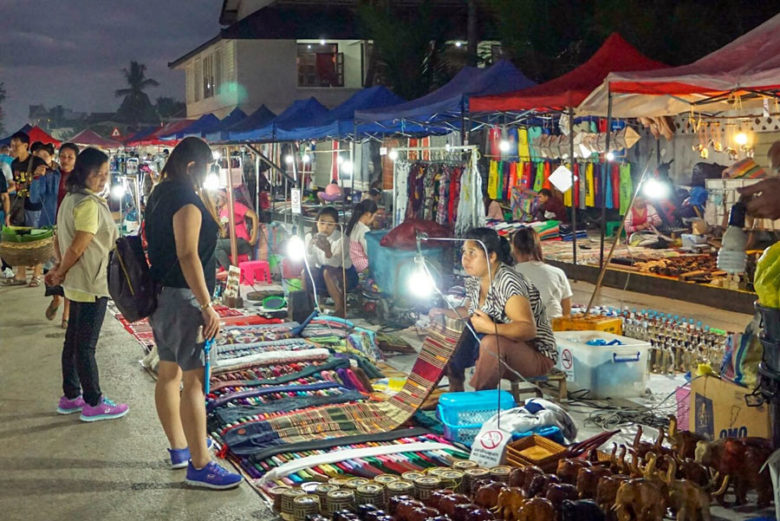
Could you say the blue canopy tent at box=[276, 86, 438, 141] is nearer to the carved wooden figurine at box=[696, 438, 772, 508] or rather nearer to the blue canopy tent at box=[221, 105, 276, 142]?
the blue canopy tent at box=[221, 105, 276, 142]

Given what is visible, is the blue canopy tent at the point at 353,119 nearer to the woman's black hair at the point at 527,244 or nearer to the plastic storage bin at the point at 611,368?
the woman's black hair at the point at 527,244

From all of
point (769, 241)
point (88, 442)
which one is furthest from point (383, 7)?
point (88, 442)

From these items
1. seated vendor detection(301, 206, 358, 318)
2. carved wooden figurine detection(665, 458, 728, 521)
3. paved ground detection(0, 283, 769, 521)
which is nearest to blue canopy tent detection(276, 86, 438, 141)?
seated vendor detection(301, 206, 358, 318)

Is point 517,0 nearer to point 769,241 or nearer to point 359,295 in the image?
point 769,241

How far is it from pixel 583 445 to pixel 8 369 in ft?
18.9

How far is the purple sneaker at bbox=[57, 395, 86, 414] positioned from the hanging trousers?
8.6 inches

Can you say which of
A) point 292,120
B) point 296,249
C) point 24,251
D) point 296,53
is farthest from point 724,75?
point 296,53

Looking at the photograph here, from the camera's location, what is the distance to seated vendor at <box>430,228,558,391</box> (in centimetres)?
643

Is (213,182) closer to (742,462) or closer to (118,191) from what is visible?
(118,191)

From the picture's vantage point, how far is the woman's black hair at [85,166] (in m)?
6.61

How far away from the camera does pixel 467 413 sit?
20.0 ft

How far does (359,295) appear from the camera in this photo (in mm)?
11961

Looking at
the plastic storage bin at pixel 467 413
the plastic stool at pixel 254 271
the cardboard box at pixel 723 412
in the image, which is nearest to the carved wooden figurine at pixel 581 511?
the cardboard box at pixel 723 412

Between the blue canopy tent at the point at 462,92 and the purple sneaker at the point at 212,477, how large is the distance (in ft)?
25.2
